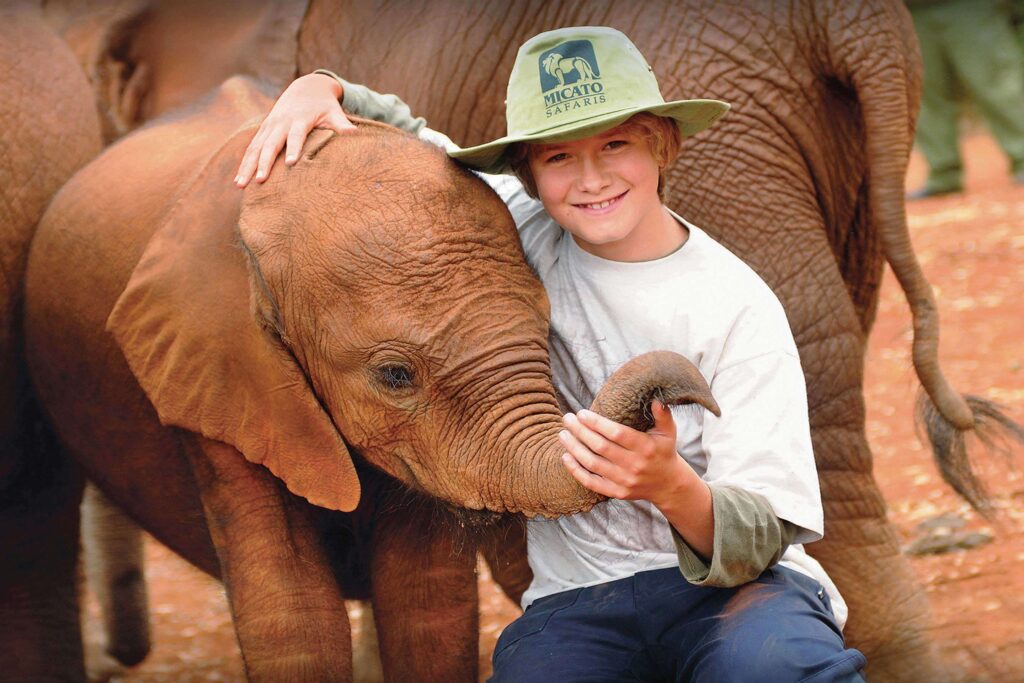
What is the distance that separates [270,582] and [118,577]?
2.01 m

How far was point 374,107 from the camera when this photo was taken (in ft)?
10.3

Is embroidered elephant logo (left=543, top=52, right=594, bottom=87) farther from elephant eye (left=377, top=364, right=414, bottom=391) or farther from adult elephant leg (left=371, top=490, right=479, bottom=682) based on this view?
adult elephant leg (left=371, top=490, right=479, bottom=682)

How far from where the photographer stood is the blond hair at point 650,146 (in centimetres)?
266

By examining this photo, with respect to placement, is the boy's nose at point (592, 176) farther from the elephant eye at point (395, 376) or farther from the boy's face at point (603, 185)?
the elephant eye at point (395, 376)

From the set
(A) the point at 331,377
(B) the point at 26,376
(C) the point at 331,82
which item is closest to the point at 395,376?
(A) the point at 331,377

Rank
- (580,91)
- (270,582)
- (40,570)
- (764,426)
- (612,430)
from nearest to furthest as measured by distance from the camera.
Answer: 1. (612,430)
2. (764,426)
3. (580,91)
4. (270,582)
5. (40,570)

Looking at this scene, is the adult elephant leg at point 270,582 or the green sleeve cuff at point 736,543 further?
the adult elephant leg at point 270,582

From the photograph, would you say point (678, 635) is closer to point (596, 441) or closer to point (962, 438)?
point (596, 441)

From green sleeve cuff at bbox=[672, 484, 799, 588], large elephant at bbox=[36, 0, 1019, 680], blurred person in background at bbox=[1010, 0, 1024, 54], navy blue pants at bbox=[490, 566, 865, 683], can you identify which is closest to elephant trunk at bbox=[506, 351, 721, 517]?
green sleeve cuff at bbox=[672, 484, 799, 588]

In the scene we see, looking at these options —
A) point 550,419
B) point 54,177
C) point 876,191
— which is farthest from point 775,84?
point 54,177

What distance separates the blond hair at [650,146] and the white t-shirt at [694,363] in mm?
119

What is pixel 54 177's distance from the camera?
12.5ft

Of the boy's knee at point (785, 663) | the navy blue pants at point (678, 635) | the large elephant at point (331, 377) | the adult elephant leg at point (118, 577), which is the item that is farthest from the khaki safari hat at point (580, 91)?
the adult elephant leg at point (118, 577)

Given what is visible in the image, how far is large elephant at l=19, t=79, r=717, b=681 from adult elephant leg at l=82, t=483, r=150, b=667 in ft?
4.80
